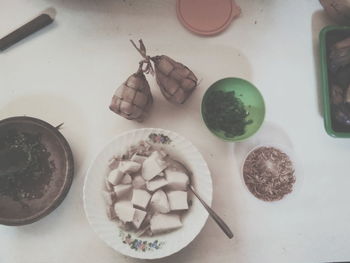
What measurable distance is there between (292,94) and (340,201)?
0.33 meters

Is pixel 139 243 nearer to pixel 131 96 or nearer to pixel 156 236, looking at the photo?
pixel 156 236

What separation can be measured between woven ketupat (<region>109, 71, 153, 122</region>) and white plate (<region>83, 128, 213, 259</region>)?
6 centimetres

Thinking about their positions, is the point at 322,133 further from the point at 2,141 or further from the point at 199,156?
the point at 2,141

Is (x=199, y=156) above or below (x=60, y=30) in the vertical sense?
below

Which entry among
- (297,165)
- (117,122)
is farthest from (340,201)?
(117,122)

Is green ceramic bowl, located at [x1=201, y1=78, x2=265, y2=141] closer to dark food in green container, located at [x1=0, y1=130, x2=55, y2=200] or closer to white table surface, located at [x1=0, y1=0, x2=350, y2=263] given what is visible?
white table surface, located at [x1=0, y1=0, x2=350, y2=263]

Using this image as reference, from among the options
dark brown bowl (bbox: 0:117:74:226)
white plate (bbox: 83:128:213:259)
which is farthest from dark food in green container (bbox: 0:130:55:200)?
white plate (bbox: 83:128:213:259)

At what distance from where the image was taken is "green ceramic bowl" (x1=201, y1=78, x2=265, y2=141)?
3.53 feet

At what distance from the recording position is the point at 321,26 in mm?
1192

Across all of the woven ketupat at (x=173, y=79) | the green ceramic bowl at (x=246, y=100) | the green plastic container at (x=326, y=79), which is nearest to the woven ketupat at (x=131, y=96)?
the woven ketupat at (x=173, y=79)

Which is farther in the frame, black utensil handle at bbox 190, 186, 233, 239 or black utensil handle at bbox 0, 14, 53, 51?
black utensil handle at bbox 0, 14, 53, 51

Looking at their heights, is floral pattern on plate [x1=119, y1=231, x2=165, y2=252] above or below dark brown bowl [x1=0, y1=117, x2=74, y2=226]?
below

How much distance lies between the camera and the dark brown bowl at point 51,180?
103 cm

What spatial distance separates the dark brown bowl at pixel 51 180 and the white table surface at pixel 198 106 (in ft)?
0.18
